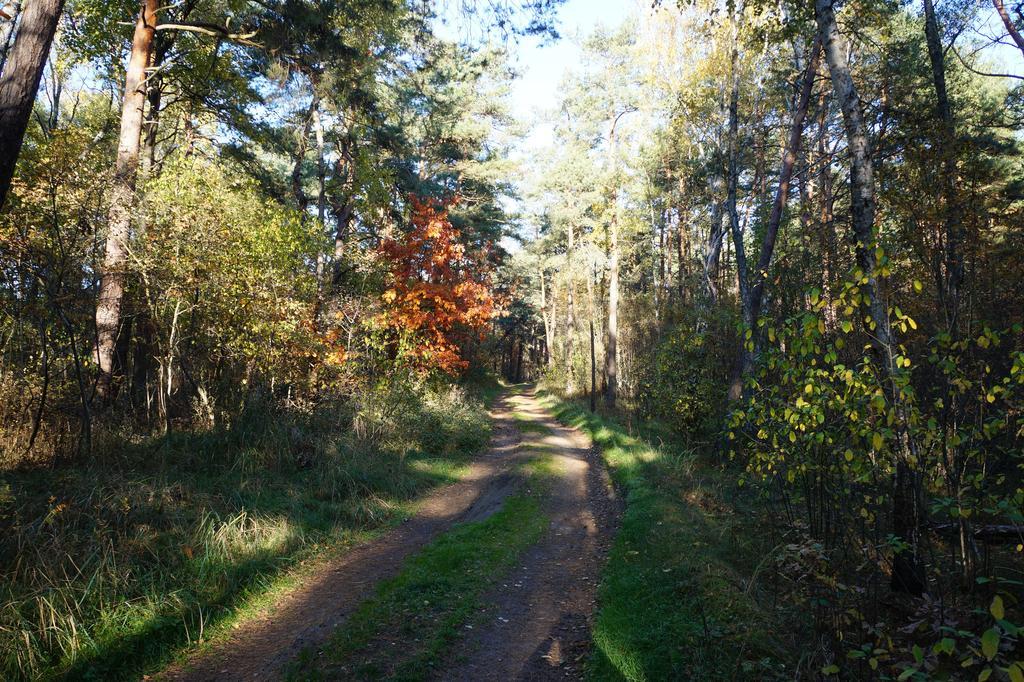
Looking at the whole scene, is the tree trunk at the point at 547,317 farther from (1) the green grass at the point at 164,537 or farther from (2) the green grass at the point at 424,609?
(2) the green grass at the point at 424,609

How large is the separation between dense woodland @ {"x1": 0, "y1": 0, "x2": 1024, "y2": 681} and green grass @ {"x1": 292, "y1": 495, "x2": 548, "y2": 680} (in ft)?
5.05

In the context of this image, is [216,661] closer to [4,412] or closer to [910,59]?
[4,412]

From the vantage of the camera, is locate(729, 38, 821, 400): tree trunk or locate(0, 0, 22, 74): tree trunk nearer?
locate(0, 0, 22, 74): tree trunk

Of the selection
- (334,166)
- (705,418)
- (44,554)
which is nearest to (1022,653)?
(44,554)

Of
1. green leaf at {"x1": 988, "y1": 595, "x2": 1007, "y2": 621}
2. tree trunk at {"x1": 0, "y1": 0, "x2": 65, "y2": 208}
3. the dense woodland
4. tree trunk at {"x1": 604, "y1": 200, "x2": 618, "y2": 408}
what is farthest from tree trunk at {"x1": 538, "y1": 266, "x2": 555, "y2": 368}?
green leaf at {"x1": 988, "y1": 595, "x2": 1007, "y2": 621}

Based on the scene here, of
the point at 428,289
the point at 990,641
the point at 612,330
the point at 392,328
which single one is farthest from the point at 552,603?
the point at 612,330

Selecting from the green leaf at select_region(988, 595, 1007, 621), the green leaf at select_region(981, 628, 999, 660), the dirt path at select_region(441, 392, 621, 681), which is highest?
the green leaf at select_region(988, 595, 1007, 621)

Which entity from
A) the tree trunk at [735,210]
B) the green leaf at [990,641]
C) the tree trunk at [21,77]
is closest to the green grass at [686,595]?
the green leaf at [990,641]

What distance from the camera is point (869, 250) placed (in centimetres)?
→ 396

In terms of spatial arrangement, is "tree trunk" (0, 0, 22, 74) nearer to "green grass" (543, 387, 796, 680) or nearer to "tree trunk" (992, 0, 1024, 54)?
"green grass" (543, 387, 796, 680)

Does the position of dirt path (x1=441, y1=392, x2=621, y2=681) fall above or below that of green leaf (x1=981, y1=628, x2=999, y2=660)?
below

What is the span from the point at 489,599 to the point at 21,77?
673cm

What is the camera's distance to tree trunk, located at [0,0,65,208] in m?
4.29

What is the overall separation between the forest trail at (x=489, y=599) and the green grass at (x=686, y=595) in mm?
390
